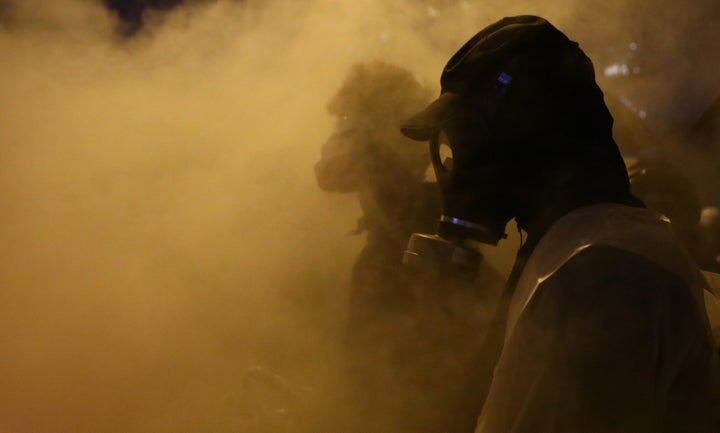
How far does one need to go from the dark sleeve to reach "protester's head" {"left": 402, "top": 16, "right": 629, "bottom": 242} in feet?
0.71

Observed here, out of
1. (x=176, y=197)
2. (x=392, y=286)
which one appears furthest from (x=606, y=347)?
(x=176, y=197)

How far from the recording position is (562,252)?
33.8 inches

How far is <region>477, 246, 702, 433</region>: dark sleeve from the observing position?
73cm

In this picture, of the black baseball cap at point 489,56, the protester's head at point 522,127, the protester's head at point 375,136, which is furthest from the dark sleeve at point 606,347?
the protester's head at point 375,136

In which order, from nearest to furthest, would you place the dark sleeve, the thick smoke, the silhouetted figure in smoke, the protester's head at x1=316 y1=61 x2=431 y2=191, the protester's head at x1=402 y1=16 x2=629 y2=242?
the dark sleeve < the protester's head at x1=402 y1=16 x2=629 y2=242 < the silhouetted figure in smoke < the protester's head at x1=316 y1=61 x2=431 y2=191 < the thick smoke

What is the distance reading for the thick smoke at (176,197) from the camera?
6.70ft

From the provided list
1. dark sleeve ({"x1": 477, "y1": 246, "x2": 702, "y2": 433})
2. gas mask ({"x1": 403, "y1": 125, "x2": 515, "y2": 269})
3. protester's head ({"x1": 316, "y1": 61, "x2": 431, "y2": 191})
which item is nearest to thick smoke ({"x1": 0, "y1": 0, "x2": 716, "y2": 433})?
protester's head ({"x1": 316, "y1": 61, "x2": 431, "y2": 191})

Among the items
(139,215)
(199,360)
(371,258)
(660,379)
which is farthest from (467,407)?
(139,215)

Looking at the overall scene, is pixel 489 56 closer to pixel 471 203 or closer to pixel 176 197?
pixel 471 203

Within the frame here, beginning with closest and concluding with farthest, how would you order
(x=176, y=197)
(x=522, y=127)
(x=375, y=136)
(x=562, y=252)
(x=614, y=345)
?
(x=614, y=345), (x=562, y=252), (x=522, y=127), (x=375, y=136), (x=176, y=197)

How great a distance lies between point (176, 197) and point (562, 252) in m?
1.65

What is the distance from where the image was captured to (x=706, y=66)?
2.35 m

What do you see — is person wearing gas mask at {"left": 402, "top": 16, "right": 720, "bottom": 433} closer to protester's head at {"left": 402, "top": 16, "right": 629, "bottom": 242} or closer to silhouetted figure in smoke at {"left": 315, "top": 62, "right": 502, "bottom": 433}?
protester's head at {"left": 402, "top": 16, "right": 629, "bottom": 242}

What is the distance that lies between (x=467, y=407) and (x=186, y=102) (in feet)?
5.47
